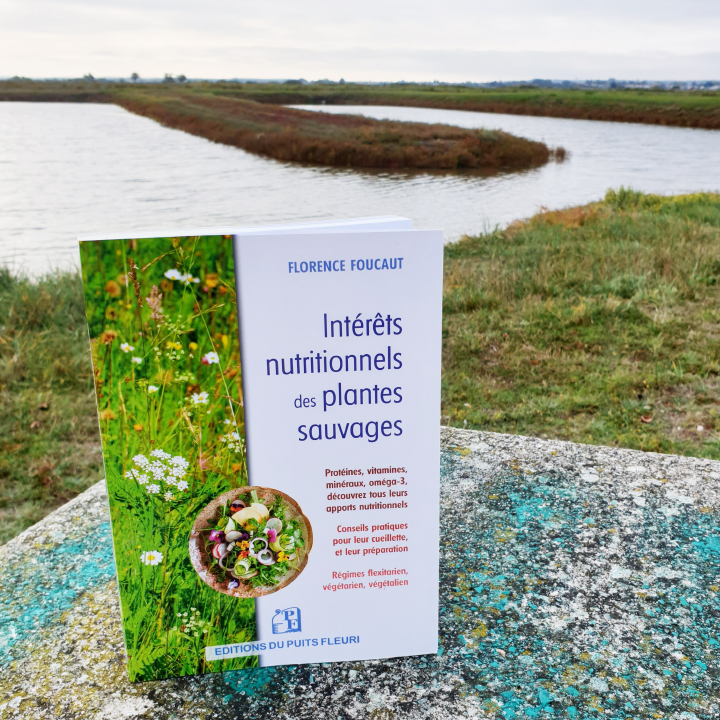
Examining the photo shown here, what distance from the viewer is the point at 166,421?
1.24 metres

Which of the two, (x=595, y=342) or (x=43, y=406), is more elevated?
(x=595, y=342)

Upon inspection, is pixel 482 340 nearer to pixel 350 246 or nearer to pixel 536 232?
pixel 350 246

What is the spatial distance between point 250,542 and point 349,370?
42 cm

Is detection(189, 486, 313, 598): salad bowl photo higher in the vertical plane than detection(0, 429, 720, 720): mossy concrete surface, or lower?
higher

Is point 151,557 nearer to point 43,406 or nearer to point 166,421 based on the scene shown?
point 166,421

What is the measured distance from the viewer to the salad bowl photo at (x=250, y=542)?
1320 millimetres

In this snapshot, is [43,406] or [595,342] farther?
[595,342]

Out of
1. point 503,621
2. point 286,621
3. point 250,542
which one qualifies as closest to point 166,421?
point 250,542

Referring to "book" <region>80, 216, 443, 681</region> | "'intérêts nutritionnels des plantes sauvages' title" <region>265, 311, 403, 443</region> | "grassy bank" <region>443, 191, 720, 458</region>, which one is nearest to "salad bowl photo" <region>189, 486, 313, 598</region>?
"book" <region>80, 216, 443, 681</region>

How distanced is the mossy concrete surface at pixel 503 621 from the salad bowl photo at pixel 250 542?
0.24 metres

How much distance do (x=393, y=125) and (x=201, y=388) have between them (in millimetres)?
25827

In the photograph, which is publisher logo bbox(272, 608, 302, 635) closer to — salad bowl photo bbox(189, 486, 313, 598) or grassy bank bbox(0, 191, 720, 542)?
salad bowl photo bbox(189, 486, 313, 598)

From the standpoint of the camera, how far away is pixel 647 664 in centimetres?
142

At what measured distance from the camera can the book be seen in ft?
3.92
